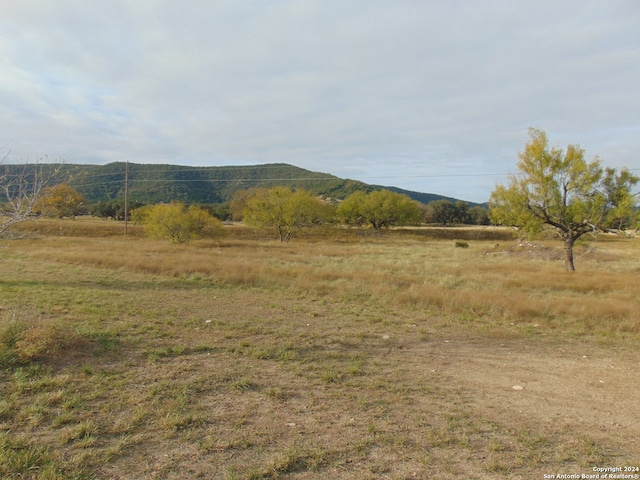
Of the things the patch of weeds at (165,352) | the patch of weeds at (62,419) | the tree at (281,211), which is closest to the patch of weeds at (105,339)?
the patch of weeds at (165,352)

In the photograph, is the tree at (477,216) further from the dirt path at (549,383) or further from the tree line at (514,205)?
the dirt path at (549,383)

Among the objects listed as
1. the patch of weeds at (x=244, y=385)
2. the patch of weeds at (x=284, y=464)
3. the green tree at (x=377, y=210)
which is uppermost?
the green tree at (x=377, y=210)

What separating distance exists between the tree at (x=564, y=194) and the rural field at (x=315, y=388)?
40.4ft

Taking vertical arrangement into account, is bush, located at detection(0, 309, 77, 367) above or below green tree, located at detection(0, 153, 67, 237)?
below

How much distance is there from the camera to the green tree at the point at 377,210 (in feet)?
242

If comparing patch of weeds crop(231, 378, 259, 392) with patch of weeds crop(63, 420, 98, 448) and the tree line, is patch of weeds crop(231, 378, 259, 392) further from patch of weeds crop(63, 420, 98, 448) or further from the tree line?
the tree line

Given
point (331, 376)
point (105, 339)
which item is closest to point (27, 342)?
point (105, 339)

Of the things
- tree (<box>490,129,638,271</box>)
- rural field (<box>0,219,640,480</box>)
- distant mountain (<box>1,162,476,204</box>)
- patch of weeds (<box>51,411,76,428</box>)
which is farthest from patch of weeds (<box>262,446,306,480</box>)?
distant mountain (<box>1,162,476,204</box>)

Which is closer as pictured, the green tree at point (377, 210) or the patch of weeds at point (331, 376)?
the patch of weeds at point (331, 376)

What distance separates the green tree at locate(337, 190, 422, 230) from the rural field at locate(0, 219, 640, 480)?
2464 inches

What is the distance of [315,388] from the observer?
5.14 m

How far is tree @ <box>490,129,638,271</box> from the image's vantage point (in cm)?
2148

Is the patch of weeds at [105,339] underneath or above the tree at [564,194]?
underneath

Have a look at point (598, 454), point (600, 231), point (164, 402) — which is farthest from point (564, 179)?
point (164, 402)
